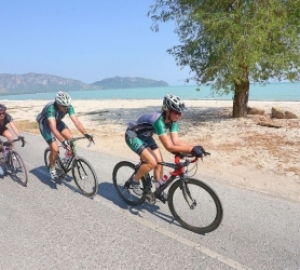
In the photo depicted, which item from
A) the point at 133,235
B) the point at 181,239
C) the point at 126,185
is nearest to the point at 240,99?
the point at 126,185

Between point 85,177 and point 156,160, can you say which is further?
point 85,177


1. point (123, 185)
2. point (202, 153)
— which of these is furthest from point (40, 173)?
point (202, 153)

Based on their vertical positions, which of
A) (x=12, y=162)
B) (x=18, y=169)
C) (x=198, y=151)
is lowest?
(x=18, y=169)

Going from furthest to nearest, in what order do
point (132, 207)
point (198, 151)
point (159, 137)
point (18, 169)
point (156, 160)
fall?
point (18, 169)
point (132, 207)
point (156, 160)
point (159, 137)
point (198, 151)

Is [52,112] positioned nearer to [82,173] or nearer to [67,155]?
[67,155]

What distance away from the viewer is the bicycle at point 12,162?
615cm

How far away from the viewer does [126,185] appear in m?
4.95

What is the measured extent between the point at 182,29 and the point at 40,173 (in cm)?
1100

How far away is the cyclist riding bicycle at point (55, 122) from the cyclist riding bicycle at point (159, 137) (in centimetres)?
138

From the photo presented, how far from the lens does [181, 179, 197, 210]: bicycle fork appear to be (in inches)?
160

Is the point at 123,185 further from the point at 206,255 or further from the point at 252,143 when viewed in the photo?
the point at 252,143

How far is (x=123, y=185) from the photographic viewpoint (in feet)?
16.5

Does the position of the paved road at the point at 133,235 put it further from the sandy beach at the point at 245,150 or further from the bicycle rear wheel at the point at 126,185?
the sandy beach at the point at 245,150

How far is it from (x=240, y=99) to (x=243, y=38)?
451 cm
